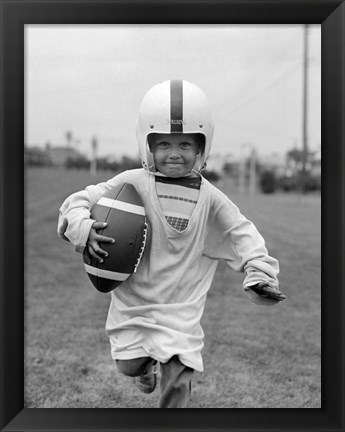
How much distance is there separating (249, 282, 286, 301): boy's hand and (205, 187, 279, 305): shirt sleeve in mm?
15

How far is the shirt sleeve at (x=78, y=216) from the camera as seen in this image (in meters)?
2.90

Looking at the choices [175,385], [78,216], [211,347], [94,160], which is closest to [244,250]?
[175,385]

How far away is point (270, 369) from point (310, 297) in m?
2.66

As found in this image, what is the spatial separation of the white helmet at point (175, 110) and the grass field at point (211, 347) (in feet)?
6.09

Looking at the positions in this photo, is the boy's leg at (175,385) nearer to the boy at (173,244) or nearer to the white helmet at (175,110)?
the boy at (173,244)

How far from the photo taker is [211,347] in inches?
205

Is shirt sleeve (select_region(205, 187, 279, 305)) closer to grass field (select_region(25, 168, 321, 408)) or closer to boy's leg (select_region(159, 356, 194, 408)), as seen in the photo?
boy's leg (select_region(159, 356, 194, 408))

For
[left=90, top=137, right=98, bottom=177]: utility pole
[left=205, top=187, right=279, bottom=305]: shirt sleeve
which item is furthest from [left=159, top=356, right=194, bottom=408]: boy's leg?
[left=90, top=137, right=98, bottom=177]: utility pole

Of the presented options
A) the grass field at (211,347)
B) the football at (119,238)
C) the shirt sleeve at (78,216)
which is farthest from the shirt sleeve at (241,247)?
the grass field at (211,347)

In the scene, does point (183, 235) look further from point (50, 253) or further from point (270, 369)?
point (50, 253)

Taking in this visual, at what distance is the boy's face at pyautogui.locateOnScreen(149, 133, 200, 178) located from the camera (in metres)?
3.06

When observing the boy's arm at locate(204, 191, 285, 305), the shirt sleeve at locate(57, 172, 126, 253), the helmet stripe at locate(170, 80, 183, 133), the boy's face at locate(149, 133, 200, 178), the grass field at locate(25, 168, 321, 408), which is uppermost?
the helmet stripe at locate(170, 80, 183, 133)
